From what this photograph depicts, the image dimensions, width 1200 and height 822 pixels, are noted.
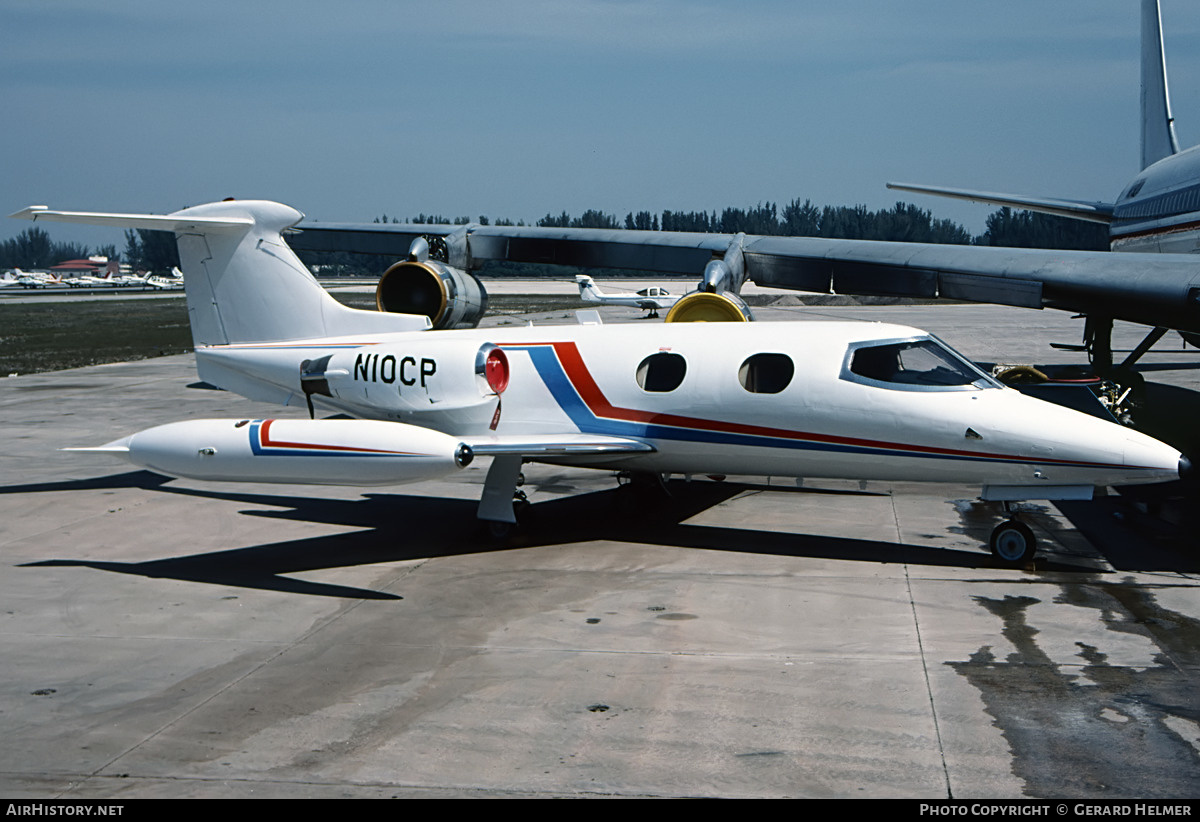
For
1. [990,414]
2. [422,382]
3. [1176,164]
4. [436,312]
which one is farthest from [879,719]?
[1176,164]

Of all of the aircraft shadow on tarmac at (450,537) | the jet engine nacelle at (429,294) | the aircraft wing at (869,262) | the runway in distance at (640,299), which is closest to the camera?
the aircraft shadow on tarmac at (450,537)

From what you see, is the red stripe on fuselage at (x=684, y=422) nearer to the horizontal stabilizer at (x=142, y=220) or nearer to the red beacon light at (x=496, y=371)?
the red beacon light at (x=496, y=371)

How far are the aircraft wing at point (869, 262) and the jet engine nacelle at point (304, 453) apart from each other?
9.16 metres

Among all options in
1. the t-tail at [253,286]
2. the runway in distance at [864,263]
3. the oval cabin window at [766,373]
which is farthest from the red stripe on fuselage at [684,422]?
the runway in distance at [864,263]

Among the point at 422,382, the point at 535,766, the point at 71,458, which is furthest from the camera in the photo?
the point at 71,458

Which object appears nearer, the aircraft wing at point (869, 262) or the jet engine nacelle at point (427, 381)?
the jet engine nacelle at point (427, 381)

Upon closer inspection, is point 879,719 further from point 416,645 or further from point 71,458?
point 71,458

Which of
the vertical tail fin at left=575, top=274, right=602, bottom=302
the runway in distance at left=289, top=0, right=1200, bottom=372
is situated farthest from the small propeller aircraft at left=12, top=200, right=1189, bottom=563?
the vertical tail fin at left=575, top=274, right=602, bottom=302

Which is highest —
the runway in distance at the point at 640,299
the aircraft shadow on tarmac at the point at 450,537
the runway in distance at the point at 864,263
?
the runway in distance at the point at 864,263

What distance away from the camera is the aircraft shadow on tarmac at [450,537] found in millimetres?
11711

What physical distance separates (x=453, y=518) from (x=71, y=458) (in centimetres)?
818

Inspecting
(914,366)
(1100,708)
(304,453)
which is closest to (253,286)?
(304,453)

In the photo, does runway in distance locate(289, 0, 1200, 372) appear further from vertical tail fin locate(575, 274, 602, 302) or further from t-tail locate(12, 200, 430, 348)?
vertical tail fin locate(575, 274, 602, 302)

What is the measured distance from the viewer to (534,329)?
14.7 meters
